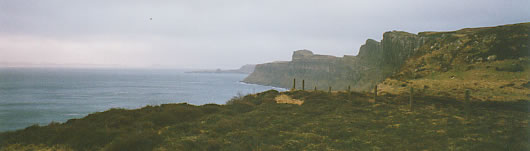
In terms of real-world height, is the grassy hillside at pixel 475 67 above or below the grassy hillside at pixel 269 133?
above

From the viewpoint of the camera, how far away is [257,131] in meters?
14.6

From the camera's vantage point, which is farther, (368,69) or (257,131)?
(368,69)

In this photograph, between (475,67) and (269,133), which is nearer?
(269,133)

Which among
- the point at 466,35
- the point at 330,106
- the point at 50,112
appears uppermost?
the point at 466,35

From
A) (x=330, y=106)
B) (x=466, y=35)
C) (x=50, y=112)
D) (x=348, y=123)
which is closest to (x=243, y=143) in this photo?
(x=348, y=123)

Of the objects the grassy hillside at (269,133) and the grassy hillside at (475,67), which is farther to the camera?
the grassy hillside at (475,67)

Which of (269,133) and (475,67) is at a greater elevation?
(475,67)

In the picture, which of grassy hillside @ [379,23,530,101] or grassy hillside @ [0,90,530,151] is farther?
grassy hillside @ [379,23,530,101]

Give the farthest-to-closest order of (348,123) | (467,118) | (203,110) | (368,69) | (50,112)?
(368,69), (50,112), (203,110), (467,118), (348,123)

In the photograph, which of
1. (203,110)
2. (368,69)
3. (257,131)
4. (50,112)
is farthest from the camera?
(368,69)

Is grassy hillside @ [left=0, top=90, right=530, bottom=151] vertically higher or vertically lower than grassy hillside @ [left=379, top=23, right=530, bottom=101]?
lower

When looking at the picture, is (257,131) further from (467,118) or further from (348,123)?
(467,118)

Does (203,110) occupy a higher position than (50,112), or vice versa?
(203,110)

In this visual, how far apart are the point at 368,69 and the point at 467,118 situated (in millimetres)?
120233
